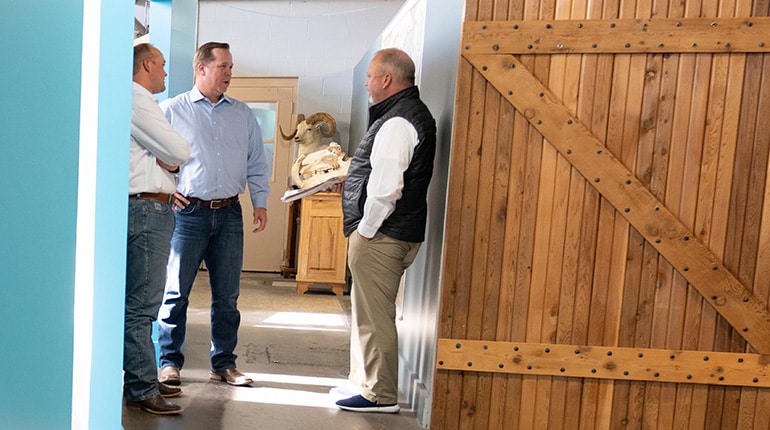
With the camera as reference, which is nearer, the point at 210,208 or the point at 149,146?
the point at 149,146

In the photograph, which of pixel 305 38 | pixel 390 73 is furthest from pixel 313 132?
pixel 390 73

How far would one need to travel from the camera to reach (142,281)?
2717 millimetres

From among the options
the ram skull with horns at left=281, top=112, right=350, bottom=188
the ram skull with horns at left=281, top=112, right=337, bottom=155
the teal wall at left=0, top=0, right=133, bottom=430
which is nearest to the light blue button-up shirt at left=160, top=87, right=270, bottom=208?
the teal wall at left=0, top=0, right=133, bottom=430

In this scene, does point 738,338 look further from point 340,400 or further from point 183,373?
point 183,373

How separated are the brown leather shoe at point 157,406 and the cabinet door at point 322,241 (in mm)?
3423

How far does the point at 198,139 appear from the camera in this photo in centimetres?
330

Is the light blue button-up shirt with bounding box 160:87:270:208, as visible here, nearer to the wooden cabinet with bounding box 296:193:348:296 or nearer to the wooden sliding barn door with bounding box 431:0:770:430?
the wooden sliding barn door with bounding box 431:0:770:430

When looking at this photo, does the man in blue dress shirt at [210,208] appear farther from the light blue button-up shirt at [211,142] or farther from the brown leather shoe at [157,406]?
the brown leather shoe at [157,406]

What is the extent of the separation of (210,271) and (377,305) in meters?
0.91

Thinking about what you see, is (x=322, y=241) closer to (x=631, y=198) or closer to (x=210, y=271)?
(x=210, y=271)

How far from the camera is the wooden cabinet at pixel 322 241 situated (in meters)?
6.25

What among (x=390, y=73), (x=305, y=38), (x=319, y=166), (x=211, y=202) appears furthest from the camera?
(x=305, y=38)

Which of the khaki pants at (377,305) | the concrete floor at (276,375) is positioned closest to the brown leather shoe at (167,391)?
the concrete floor at (276,375)

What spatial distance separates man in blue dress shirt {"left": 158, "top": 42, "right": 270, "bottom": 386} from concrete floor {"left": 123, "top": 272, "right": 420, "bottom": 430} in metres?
0.21
